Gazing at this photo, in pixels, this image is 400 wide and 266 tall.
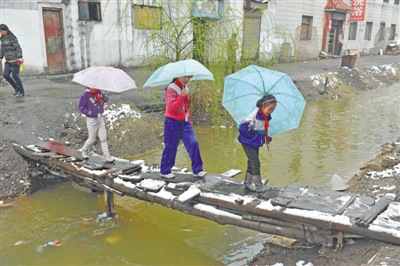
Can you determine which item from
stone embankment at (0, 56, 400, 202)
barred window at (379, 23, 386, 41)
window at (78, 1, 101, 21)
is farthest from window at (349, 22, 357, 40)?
stone embankment at (0, 56, 400, 202)

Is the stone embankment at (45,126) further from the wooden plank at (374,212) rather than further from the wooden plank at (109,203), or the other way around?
the wooden plank at (374,212)

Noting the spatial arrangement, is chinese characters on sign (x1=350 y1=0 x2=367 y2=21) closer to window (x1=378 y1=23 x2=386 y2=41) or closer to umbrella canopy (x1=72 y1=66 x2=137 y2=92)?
window (x1=378 y1=23 x2=386 y2=41)

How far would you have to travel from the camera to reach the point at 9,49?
8.55 metres

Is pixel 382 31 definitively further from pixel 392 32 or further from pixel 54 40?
pixel 54 40

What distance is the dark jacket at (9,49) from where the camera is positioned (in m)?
8.48

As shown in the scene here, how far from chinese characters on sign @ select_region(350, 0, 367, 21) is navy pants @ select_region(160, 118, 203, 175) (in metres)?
25.0

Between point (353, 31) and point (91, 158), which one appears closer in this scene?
point (91, 158)

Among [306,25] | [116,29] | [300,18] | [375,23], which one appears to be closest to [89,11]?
[116,29]

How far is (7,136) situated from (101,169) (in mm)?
2817

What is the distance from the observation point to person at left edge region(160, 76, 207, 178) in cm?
461

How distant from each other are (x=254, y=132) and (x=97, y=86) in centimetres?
→ 227

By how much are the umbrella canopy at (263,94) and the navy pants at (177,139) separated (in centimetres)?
77

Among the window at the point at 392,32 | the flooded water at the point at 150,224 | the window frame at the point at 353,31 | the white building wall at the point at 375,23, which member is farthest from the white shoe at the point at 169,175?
the window at the point at 392,32

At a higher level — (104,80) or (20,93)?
(104,80)
